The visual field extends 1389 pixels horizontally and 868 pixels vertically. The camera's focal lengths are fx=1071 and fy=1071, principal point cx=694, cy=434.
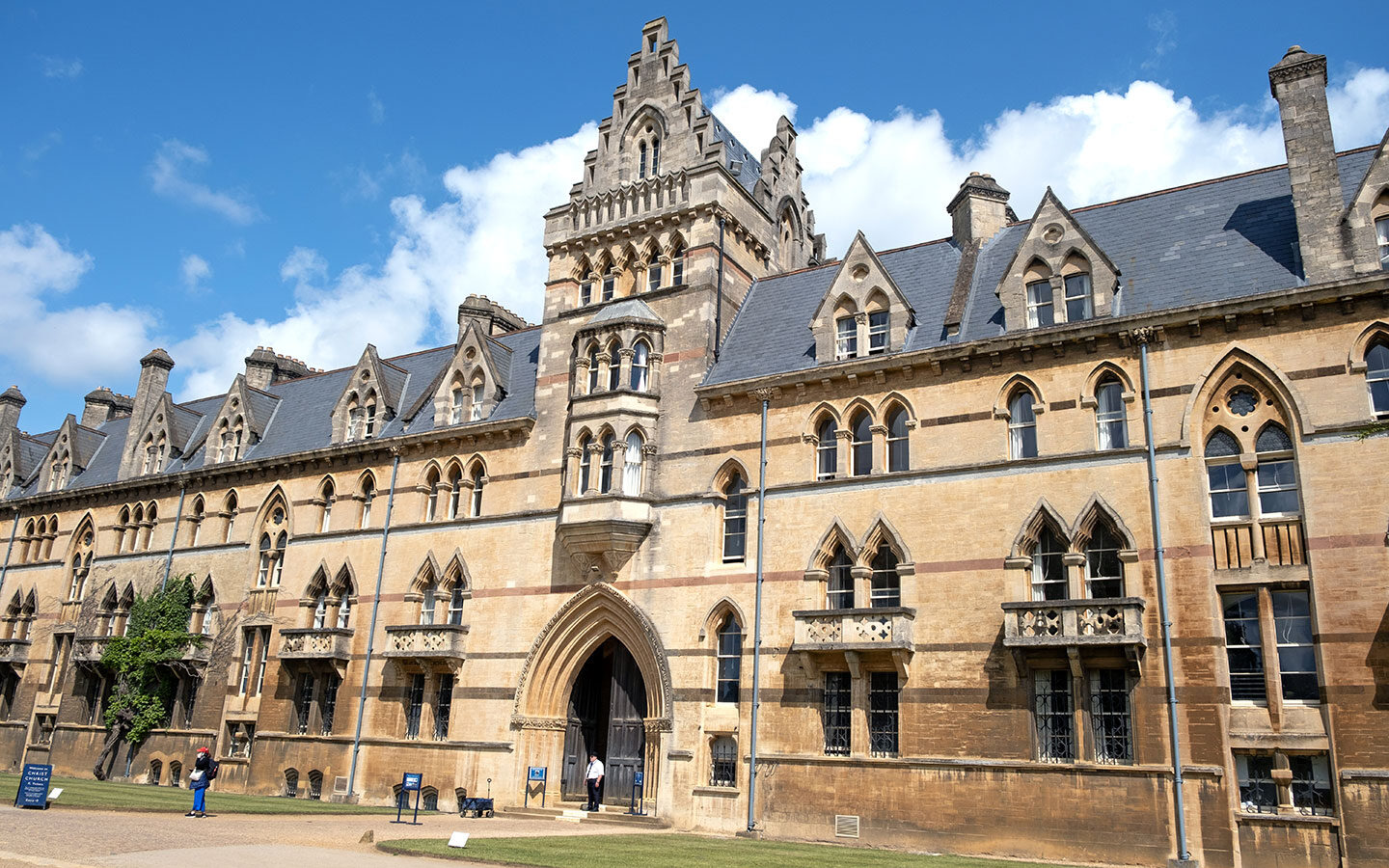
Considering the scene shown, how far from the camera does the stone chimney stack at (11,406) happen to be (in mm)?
55438

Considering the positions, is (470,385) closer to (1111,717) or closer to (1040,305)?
(1040,305)

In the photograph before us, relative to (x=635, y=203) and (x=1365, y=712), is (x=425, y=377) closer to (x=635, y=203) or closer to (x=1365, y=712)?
(x=635, y=203)

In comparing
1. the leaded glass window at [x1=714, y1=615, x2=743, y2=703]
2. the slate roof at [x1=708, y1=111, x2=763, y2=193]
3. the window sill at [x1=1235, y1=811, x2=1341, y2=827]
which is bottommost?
the window sill at [x1=1235, y1=811, x2=1341, y2=827]

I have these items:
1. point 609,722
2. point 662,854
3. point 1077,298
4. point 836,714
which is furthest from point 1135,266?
point 609,722

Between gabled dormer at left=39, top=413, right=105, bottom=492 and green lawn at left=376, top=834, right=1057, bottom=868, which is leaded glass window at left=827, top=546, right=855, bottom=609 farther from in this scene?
gabled dormer at left=39, top=413, right=105, bottom=492

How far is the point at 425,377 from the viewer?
39500 millimetres

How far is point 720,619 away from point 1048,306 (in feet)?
37.0

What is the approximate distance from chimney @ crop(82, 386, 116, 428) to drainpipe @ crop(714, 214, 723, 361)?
38.2 m

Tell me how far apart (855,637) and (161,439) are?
32710 millimetres

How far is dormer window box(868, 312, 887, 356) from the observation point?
1104 inches

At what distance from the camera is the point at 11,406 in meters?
55.9

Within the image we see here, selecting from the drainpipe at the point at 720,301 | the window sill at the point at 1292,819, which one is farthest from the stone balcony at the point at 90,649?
the window sill at the point at 1292,819

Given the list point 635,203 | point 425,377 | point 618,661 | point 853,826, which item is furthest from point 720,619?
point 425,377

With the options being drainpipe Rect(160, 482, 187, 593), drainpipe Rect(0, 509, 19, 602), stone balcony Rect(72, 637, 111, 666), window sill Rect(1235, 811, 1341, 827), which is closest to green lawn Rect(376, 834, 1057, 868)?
window sill Rect(1235, 811, 1341, 827)
